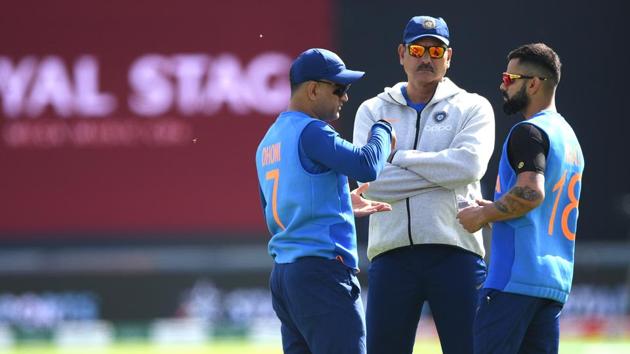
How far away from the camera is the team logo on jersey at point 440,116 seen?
4930 millimetres

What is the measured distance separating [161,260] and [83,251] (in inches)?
25.5

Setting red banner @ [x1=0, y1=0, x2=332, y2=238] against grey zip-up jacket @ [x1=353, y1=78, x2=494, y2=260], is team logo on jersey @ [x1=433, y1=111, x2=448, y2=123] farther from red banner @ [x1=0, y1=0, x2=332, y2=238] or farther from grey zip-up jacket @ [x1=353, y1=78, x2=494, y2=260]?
red banner @ [x1=0, y1=0, x2=332, y2=238]

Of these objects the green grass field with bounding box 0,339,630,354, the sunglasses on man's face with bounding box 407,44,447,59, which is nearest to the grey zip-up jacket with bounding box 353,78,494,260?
the sunglasses on man's face with bounding box 407,44,447,59

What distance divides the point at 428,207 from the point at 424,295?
328 millimetres

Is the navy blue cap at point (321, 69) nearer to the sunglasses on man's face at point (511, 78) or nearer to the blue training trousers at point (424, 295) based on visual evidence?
the sunglasses on man's face at point (511, 78)

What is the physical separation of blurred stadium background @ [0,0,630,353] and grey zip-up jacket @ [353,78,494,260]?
586cm

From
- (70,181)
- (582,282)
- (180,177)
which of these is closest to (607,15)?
(582,282)

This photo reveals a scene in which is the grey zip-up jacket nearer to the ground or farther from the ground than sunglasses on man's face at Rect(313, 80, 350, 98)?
nearer to the ground

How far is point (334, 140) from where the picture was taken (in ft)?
14.3

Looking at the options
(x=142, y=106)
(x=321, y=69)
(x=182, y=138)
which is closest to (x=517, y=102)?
(x=321, y=69)

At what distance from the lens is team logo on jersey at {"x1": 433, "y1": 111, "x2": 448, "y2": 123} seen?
4.93m

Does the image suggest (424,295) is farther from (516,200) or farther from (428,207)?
(516,200)

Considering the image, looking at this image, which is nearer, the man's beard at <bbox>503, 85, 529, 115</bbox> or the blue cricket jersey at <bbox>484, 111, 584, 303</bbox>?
the blue cricket jersey at <bbox>484, 111, 584, 303</bbox>

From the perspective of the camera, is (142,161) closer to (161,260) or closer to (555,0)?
(161,260)
